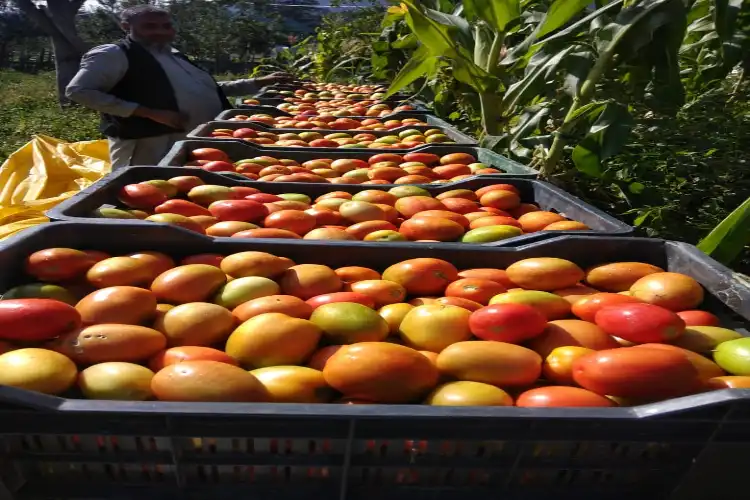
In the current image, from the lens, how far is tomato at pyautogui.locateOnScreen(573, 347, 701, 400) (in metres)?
1.08

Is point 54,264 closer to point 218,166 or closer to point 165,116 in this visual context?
point 218,166

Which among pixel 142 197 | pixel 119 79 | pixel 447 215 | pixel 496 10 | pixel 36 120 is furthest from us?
pixel 36 120

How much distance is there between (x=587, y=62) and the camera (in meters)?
2.84

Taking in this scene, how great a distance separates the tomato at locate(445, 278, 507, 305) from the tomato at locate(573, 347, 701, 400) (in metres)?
0.47

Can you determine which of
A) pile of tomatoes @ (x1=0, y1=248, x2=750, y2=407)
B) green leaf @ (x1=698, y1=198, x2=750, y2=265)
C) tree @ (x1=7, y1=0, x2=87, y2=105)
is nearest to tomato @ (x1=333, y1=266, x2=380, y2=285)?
pile of tomatoes @ (x1=0, y1=248, x2=750, y2=407)

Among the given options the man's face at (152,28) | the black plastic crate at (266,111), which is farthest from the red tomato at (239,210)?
the man's face at (152,28)

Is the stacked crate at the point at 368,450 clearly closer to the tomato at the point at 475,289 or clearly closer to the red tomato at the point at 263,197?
the tomato at the point at 475,289

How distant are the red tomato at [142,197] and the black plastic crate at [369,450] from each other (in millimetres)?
1378

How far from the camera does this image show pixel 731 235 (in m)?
2.08

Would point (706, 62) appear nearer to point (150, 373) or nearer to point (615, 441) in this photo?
point (615, 441)

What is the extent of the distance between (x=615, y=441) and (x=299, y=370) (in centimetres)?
58

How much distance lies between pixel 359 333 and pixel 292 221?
0.81 m

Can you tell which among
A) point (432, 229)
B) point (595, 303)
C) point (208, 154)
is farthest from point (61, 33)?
point (595, 303)

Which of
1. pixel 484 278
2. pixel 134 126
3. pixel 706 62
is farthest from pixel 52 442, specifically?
pixel 706 62
